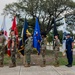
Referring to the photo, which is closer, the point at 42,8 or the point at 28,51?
the point at 28,51

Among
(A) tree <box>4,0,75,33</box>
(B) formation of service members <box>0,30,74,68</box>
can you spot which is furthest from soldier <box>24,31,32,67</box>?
(A) tree <box>4,0,75,33</box>

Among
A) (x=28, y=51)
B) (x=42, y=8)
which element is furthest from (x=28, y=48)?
(x=42, y=8)

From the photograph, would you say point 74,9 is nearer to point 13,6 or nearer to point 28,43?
point 13,6

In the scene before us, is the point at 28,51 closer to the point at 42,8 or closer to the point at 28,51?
the point at 28,51

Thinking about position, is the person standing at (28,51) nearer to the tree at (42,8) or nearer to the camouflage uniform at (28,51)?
the camouflage uniform at (28,51)

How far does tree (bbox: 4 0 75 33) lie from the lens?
28.4 metres

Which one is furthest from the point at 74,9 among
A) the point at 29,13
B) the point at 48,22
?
the point at 29,13

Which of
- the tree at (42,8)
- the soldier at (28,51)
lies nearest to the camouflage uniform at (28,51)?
the soldier at (28,51)

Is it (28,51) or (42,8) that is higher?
(42,8)

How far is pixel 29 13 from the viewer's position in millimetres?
29234

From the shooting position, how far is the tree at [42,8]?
28383 mm

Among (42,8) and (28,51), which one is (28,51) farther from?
(42,8)

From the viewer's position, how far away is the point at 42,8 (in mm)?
28297

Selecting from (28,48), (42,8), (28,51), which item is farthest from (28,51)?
(42,8)
